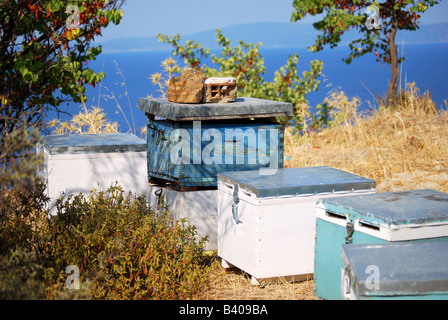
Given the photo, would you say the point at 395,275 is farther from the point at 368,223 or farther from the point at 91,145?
the point at 91,145

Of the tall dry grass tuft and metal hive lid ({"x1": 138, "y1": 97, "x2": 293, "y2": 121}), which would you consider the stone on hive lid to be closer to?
metal hive lid ({"x1": 138, "y1": 97, "x2": 293, "y2": 121})

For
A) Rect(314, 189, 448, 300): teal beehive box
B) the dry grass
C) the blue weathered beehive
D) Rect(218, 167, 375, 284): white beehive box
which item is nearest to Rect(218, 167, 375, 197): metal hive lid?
Rect(218, 167, 375, 284): white beehive box

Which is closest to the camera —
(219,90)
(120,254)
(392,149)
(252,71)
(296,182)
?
(120,254)

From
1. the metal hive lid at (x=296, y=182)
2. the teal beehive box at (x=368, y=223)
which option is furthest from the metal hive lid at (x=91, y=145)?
the teal beehive box at (x=368, y=223)

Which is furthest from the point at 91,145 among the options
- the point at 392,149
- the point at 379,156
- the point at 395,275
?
the point at 392,149

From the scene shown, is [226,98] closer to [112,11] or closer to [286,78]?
[112,11]

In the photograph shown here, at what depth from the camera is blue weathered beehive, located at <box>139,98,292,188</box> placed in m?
4.87

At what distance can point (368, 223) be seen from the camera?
341 centimetres

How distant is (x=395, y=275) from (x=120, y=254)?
1.82 m

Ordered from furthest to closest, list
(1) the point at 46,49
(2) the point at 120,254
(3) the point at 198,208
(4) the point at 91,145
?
(1) the point at 46,49
(3) the point at 198,208
(4) the point at 91,145
(2) the point at 120,254

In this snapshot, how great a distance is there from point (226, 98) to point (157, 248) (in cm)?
178

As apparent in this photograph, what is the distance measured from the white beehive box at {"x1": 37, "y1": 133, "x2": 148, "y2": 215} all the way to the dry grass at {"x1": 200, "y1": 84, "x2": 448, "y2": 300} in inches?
43.8

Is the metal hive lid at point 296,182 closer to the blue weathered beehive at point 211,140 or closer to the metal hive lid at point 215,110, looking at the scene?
the blue weathered beehive at point 211,140
